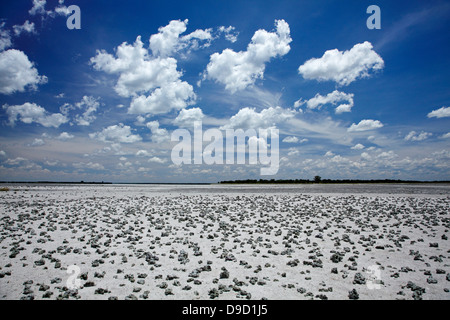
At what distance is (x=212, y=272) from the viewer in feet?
26.6

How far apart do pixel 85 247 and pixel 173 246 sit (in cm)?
371

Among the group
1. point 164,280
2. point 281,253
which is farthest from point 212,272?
point 281,253

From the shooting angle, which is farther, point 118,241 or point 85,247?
point 118,241

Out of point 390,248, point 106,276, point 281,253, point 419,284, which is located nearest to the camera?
point 419,284

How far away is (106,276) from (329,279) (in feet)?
22.7

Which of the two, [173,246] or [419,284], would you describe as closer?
[419,284]

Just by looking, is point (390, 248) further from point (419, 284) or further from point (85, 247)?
point (85, 247)
